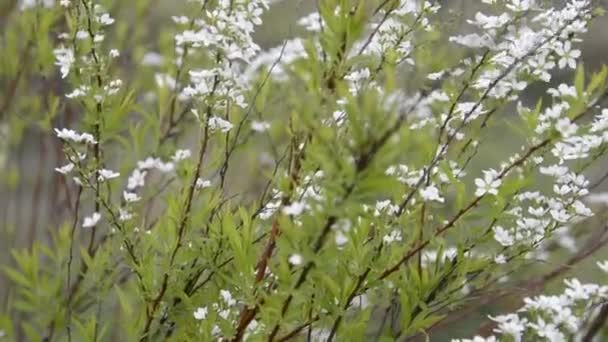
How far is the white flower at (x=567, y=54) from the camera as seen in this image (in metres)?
1.79

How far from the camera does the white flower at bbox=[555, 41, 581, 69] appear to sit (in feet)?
5.89

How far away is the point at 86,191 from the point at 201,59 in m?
0.59

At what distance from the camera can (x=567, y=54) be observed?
1814 mm

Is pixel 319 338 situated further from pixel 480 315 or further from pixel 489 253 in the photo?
pixel 480 315

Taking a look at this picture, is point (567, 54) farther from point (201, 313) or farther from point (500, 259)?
point (201, 313)

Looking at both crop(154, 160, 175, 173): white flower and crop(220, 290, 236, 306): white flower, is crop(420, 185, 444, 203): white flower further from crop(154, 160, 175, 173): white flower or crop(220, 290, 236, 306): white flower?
crop(154, 160, 175, 173): white flower

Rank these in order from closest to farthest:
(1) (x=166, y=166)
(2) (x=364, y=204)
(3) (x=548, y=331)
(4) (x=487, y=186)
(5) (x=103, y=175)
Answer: (2) (x=364, y=204)
(3) (x=548, y=331)
(4) (x=487, y=186)
(5) (x=103, y=175)
(1) (x=166, y=166)

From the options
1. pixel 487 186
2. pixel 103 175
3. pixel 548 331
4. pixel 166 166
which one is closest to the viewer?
pixel 548 331

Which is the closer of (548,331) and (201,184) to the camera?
(548,331)

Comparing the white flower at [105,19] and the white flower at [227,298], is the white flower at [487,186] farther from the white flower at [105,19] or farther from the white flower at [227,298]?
the white flower at [105,19]

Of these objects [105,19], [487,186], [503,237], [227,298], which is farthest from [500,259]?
[105,19]

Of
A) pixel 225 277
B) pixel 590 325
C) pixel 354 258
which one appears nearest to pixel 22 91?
pixel 225 277

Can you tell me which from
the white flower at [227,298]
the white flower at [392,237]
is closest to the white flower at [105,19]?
the white flower at [227,298]

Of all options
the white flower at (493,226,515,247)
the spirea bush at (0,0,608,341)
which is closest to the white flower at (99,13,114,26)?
the spirea bush at (0,0,608,341)
